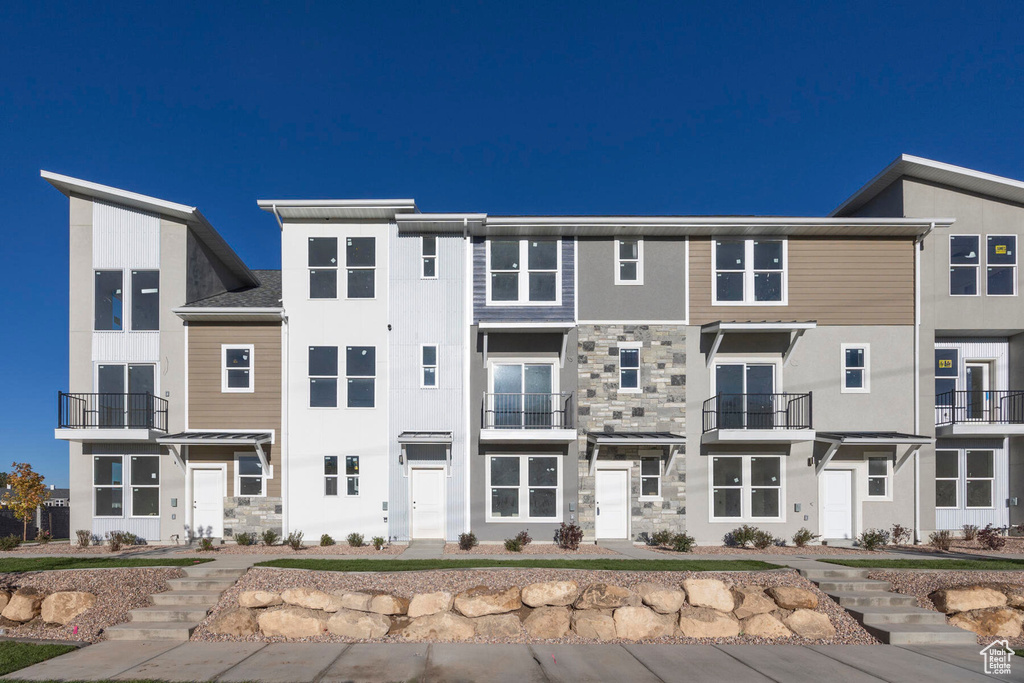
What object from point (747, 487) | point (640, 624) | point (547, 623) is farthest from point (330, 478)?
point (747, 487)

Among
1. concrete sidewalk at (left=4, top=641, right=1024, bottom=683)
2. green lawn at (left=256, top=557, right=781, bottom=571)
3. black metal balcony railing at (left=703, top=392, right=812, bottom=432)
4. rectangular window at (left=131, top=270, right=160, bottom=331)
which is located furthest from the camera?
rectangular window at (left=131, top=270, right=160, bottom=331)

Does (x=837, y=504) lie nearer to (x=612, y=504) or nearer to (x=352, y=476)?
(x=612, y=504)

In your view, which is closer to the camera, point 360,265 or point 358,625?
point 358,625

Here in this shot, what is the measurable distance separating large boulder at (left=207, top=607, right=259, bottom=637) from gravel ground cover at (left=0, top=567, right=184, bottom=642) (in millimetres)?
1664

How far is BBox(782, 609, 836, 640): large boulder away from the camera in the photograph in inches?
400

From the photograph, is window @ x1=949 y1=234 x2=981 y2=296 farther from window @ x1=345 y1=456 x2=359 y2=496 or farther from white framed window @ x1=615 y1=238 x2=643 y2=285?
window @ x1=345 y1=456 x2=359 y2=496

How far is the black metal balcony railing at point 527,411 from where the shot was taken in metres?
16.4

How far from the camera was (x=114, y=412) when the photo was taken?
663 inches

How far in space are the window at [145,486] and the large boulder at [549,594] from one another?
11.7 m

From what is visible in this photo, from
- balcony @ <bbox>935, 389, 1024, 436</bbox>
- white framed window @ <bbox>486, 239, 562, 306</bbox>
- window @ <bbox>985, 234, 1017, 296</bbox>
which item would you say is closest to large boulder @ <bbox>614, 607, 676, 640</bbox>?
white framed window @ <bbox>486, 239, 562, 306</bbox>

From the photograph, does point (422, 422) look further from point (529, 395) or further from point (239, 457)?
point (239, 457)

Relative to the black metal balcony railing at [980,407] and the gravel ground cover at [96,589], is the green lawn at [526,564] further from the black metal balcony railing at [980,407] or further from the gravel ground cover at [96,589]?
the black metal balcony railing at [980,407]

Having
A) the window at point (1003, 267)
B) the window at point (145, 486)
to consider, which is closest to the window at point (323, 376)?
the window at point (145, 486)

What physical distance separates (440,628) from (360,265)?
Answer: 33.9 ft
